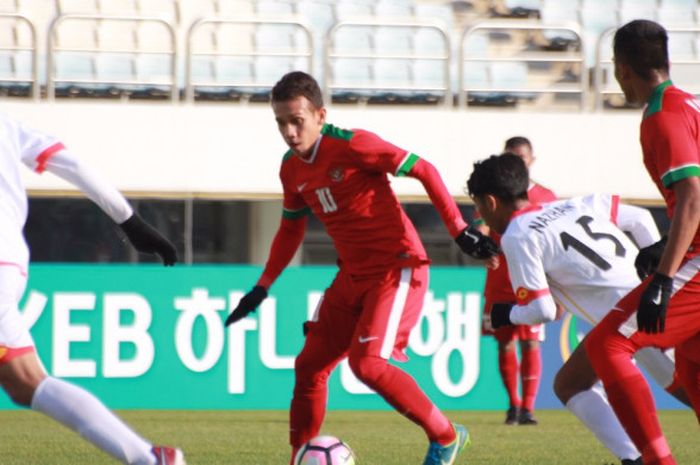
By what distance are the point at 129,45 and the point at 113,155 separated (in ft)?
4.32

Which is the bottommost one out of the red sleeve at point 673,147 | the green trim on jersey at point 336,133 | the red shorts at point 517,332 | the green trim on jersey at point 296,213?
the red shorts at point 517,332

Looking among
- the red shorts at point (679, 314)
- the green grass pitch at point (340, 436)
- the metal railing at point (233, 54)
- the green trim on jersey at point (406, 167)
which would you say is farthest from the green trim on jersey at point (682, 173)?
the metal railing at point (233, 54)

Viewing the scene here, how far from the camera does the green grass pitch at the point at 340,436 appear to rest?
26.2ft

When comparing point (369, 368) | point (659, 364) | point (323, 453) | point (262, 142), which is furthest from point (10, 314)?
point (262, 142)

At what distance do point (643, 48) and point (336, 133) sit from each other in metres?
1.79

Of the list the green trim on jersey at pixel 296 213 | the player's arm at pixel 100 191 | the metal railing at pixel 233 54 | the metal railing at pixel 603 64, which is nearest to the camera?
the player's arm at pixel 100 191

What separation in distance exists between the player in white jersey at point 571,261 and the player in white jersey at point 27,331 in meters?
1.69

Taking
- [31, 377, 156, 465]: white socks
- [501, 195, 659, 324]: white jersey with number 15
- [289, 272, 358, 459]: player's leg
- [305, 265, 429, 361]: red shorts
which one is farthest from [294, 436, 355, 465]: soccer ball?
[31, 377, 156, 465]: white socks

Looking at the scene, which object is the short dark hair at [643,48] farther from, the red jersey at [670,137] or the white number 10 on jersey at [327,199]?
the white number 10 on jersey at [327,199]

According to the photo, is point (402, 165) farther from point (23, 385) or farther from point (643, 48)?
point (23, 385)

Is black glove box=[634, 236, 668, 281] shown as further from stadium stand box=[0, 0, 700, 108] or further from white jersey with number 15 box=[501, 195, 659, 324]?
stadium stand box=[0, 0, 700, 108]

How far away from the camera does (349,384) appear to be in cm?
1280

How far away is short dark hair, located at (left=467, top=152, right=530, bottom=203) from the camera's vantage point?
636cm

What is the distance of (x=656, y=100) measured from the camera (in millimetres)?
5219
